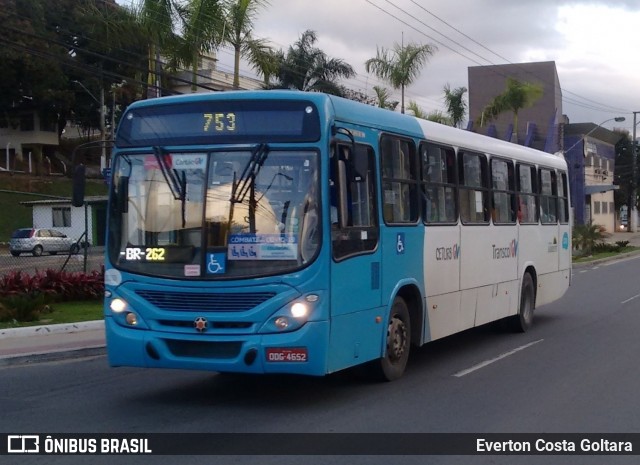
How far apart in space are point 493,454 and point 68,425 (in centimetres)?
396

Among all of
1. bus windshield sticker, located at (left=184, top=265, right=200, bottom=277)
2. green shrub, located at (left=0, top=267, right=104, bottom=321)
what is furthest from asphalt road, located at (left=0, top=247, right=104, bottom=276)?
bus windshield sticker, located at (left=184, top=265, right=200, bottom=277)

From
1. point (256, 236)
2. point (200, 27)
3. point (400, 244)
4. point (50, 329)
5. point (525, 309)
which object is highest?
point (200, 27)

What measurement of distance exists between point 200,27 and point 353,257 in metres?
16.3

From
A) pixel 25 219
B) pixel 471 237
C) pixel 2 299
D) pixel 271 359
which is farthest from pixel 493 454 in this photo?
pixel 25 219

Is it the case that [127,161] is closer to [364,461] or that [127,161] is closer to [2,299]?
[364,461]

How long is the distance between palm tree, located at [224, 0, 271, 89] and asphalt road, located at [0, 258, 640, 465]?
13.8 metres

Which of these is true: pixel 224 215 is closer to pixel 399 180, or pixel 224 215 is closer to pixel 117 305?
pixel 117 305

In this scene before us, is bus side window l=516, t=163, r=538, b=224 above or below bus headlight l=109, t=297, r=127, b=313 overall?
above

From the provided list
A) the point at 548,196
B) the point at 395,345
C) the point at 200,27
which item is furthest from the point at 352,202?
the point at 200,27

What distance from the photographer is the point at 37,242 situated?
4203 centimetres

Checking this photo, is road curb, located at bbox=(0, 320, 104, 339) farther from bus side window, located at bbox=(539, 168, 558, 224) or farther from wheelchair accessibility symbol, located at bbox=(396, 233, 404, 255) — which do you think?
bus side window, located at bbox=(539, 168, 558, 224)

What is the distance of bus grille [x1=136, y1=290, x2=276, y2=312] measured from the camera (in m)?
8.48

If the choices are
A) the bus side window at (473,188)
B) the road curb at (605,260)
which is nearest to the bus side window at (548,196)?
the bus side window at (473,188)

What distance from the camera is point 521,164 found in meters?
14.9
